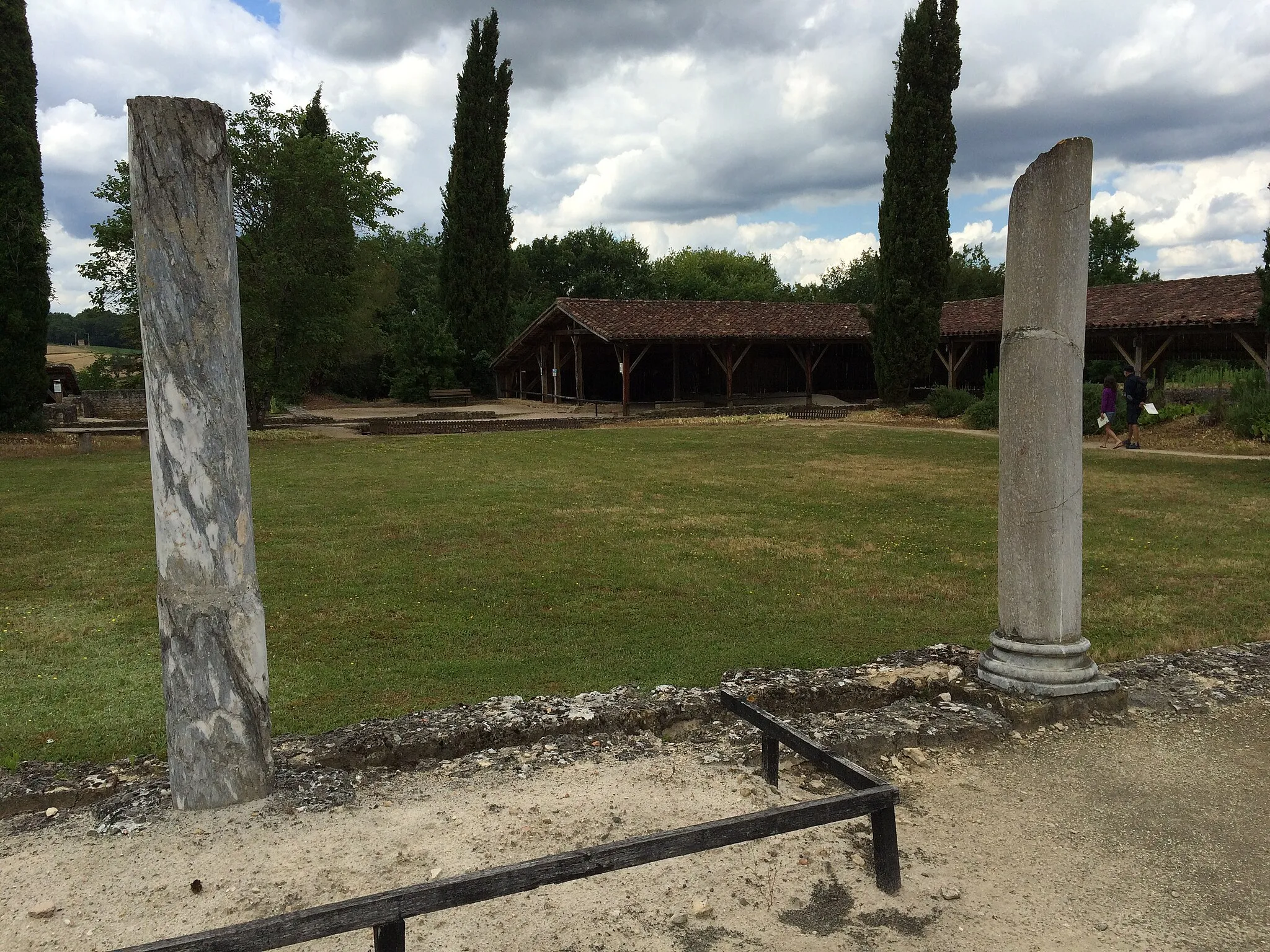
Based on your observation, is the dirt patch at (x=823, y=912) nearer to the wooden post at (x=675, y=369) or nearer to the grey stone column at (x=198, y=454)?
the grey stone column at (x=198, y=454)

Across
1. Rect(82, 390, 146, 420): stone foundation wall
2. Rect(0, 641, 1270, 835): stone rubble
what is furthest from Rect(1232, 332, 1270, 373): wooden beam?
Rect(82, 390, 146, 420): stone foundation wall

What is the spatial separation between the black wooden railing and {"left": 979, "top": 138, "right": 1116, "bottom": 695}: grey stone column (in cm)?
184

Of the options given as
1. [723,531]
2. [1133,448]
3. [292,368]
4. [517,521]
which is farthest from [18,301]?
[1133,448]

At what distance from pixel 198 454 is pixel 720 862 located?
8.36 ft

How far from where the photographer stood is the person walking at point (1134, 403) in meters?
17.8

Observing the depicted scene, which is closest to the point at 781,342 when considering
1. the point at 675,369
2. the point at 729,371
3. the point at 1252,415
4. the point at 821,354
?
the point at 821,354

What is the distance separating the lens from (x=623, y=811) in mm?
3771

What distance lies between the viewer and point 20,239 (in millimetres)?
20156

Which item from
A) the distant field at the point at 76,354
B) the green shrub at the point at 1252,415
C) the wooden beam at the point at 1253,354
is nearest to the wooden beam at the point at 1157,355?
the wooden beam at the point at 1253,354

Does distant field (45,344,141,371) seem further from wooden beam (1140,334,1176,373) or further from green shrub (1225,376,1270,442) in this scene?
green shrub (1225,376,1270,442)

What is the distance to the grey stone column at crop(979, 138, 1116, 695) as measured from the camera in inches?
185

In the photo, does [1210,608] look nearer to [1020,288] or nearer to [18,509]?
[1020,288]

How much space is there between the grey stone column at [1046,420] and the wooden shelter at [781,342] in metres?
19.3

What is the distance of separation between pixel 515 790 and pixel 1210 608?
18.4 feet
